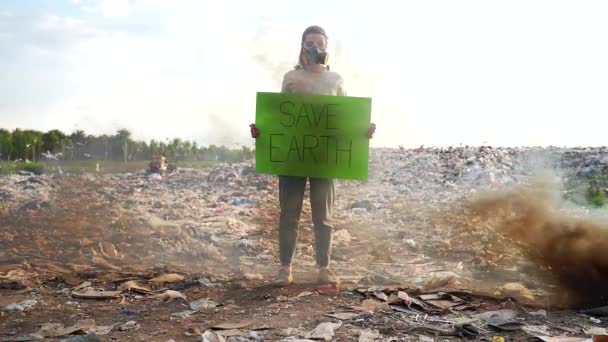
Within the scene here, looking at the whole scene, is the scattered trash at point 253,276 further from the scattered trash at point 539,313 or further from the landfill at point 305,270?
the scattered trash at point 539,313

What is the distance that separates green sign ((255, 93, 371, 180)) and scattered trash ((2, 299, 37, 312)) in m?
1.78

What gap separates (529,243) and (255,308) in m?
2.05

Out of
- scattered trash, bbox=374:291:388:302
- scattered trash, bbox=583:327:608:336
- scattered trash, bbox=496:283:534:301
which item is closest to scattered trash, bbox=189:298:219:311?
scattered trash, bbox=374:291:388:302

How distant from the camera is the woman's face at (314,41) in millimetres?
3721

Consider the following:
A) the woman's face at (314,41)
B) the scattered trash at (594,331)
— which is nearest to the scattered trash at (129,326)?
the woman's face at (314,41)

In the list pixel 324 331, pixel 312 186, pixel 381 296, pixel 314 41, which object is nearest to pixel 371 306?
pixel 381 296

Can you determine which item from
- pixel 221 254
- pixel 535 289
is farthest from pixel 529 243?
pixel 221 254

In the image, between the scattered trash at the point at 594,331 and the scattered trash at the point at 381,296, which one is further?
the scattered trash at the point at 381,296

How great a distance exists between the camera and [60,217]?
7477 millimetres

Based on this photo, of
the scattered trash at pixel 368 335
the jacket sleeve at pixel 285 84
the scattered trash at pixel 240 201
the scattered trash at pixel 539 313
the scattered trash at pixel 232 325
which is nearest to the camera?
the scattered trash at pixel 368 335

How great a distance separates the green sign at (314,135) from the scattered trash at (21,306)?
1784mm

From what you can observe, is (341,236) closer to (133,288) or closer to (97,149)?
(133,288)

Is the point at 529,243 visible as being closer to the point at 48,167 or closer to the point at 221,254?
the point at 221,254

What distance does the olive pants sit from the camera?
382 cm
